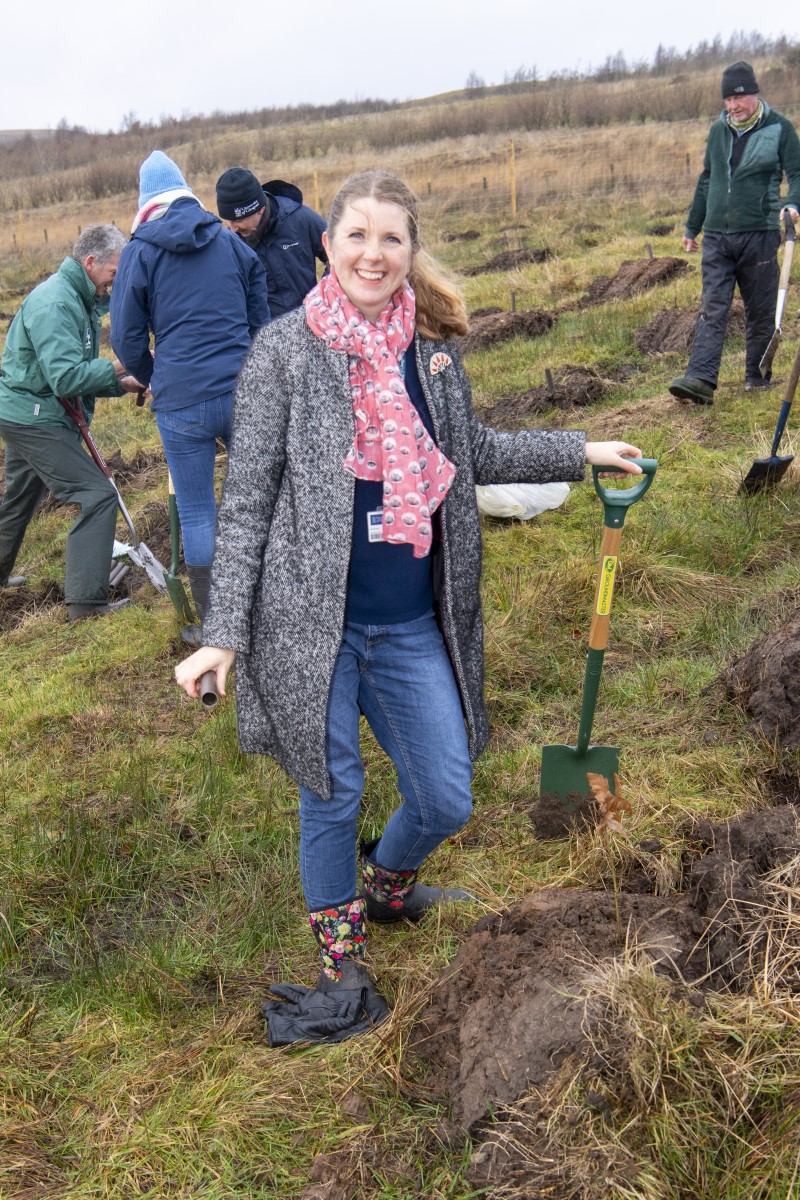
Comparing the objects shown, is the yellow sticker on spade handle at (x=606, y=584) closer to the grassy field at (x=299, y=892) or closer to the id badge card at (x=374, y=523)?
the grassy field at (x=299, y=892)

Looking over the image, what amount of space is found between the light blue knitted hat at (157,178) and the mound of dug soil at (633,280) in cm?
693

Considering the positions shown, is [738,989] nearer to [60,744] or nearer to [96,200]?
[60,744]

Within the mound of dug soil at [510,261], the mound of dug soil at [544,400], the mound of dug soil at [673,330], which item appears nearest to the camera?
the mound of dug soil at [544,400]

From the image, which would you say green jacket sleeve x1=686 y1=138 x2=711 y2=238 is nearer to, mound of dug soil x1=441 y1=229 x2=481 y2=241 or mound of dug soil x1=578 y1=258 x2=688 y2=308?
mound of dug soil x1=578 y1=258 x2=688 y2=308

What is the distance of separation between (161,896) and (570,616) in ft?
7.21

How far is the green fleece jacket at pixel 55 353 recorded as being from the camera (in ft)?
17.5

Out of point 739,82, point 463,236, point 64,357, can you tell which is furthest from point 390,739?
point 463,236

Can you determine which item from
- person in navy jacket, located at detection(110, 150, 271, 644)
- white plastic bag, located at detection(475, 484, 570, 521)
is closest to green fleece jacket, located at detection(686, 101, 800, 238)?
white plastic bag, located at detection(475, 484, 570, 521)

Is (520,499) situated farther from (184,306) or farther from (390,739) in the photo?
(390,739)

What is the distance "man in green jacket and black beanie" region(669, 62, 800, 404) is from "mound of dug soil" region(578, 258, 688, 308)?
3814 mm

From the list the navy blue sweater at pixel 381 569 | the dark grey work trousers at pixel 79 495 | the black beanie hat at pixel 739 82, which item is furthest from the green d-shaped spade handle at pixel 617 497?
the black beanie hat at pixel 739 82

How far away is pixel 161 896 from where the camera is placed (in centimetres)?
322

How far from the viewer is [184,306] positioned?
15.1 ft

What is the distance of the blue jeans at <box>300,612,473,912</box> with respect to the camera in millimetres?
2385
